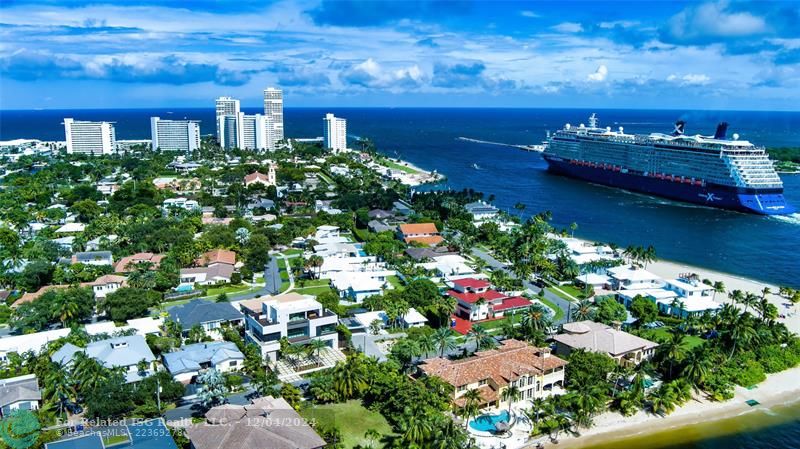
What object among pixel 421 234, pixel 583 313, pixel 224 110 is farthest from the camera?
pixel 224 110

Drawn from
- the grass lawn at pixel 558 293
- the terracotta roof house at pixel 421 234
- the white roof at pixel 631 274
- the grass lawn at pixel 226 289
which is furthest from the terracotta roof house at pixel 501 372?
the terracotta roof house at pixel 421 234

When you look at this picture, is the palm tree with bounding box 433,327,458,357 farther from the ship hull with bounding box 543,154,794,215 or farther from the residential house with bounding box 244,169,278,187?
the residential house with bounding box 244,169,278,187

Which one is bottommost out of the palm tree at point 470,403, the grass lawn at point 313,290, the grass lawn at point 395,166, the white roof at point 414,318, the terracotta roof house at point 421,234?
the grass lawn at point 313,290

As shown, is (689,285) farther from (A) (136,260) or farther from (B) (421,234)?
(A) (136,260)

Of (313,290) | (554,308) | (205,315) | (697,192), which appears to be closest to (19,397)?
(205,315)

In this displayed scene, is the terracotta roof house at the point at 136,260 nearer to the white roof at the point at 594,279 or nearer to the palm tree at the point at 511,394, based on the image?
the palm tree at the point at 511,394

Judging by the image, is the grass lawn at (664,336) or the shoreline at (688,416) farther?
the grass lawn at (664,336)

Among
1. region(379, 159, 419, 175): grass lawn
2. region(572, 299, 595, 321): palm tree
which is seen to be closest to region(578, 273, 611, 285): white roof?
region(572, 299, 595, 321): palm tree
